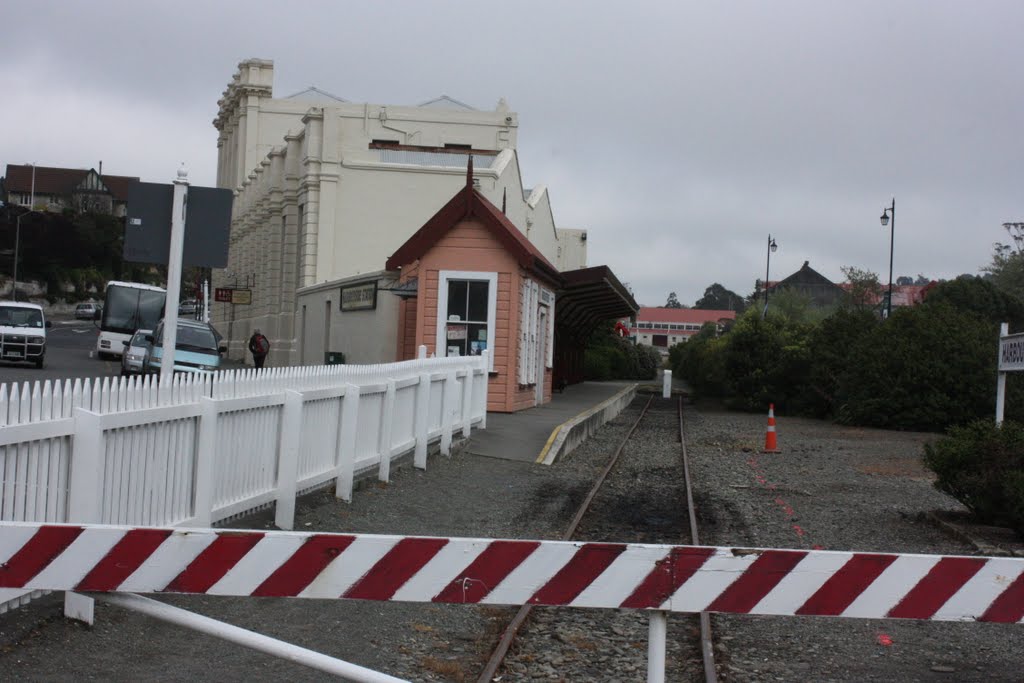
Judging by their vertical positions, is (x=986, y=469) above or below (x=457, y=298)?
below

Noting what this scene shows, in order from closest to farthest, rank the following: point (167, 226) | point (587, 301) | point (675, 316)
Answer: point (167, 226), point (587, 301), point (675, 316)

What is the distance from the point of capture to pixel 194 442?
793 centimetres

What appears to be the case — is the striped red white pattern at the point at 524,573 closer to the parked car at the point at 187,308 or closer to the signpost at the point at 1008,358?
the signpost at the point at 1008,358

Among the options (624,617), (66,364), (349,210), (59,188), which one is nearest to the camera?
(624,617)

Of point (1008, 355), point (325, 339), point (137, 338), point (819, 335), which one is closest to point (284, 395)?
point (1008, 355)

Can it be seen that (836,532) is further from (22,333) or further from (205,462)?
(22,333)

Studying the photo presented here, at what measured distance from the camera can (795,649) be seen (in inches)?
273

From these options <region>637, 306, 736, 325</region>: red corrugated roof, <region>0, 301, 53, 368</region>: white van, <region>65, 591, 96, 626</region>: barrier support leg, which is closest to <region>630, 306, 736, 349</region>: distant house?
<region>637, 306, 736, 325</region>: red corrugated roof

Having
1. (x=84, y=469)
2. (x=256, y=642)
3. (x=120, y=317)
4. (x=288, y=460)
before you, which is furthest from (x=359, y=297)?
(x=256, y=642)

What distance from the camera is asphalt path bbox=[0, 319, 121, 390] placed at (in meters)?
29.8

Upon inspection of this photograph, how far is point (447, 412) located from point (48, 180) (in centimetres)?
12366

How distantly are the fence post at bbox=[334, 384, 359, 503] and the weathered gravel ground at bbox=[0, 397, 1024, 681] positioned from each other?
8.9 inches

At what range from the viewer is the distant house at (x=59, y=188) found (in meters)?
116

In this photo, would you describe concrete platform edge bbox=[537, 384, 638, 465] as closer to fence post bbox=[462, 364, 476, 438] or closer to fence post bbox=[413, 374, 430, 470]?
fence post bbox=[462, 364, 476, 438]
